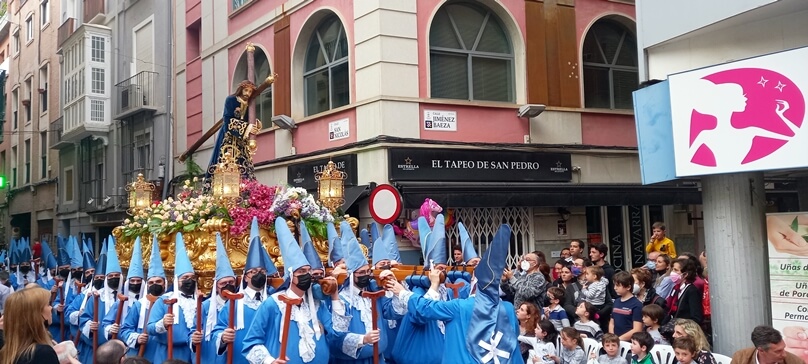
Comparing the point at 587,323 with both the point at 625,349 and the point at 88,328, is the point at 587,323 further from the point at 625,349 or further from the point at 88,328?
the point at 88,328

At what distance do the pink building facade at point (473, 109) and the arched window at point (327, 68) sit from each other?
0.13ft

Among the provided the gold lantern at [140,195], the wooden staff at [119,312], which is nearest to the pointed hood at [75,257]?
the gold lantern at [140,195]

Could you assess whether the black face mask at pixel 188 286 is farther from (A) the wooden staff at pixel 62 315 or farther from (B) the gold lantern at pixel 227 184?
(A) the wooden staff at pixel 62 315

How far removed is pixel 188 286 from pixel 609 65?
12190mm

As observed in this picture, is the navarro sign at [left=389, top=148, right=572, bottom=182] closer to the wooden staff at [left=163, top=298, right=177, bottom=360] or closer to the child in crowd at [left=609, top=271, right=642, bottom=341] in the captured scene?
the child in crowd at [left=609, top=271, right=642, bottom=341]

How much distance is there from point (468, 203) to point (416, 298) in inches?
268

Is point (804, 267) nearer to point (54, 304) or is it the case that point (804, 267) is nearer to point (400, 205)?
point (400, 205)

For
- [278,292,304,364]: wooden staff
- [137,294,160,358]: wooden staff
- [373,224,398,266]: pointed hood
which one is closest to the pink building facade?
[373,224,398,266]: pointed hood

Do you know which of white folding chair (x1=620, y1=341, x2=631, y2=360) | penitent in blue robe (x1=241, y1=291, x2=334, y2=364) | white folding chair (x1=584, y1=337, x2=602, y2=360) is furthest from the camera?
white folding chair (x1=584, y1=337, x2=602, y2=360)

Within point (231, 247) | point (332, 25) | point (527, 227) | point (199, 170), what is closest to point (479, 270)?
point (231, 247)

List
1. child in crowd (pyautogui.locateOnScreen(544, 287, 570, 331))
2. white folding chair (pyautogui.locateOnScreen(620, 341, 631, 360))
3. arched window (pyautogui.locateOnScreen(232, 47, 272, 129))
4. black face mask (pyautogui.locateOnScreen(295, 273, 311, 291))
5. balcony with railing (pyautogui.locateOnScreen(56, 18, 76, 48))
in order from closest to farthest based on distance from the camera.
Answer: black face mask (pyautogui.locateOnScreen(295, 273, 311, 291)) → white folding chair (pyautogui.locateOnScreen(620, 341, 631, 360)) → child in crowd (pyautogui.locateOnScreen(544, 287, 570, 331)) → arched window (pyautogui.locateOnScreen(232, 47, 272, 129)) → balcony with railing (pyautogui.locateOnScreen(56, 18, 76, 48))

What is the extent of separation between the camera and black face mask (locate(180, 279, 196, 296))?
22.6 ft

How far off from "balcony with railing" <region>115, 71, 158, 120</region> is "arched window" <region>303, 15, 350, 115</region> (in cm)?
793

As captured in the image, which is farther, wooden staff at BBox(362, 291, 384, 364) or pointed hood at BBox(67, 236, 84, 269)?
pointed hood at BBox(67, 236, 84, 269)
